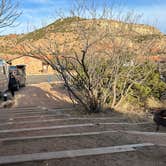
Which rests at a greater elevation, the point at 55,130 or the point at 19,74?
the point at 19,74

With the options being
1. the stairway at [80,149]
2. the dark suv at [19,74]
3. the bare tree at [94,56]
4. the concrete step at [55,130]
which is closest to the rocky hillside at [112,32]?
the bare tree at [94,56]

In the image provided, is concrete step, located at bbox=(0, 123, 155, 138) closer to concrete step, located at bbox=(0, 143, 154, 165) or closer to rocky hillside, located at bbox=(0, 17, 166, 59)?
concrete step, located at bbox=(0, 143, 154, 165)

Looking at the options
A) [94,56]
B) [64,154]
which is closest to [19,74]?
[94,56]

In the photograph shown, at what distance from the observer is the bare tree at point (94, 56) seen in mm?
10703

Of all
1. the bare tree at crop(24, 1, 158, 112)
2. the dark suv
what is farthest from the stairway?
the dark suv

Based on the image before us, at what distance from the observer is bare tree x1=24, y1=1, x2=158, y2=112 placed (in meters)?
10.7

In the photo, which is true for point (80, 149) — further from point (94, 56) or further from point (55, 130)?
point (94, 56)

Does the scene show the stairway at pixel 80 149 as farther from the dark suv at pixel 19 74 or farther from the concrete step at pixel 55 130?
the dark suv at pixel 19 74

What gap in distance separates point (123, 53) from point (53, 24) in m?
3.38

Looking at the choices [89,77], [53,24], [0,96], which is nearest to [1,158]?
[89,77]

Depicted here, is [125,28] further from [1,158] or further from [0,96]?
[0,96]

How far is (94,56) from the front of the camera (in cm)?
1148

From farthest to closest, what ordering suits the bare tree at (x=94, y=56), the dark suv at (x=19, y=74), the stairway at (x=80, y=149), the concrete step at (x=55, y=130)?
the dark suv at (x=19, y=74), the bare tree at (x=94, y=56), the concrete step at (x=55, y=130), the stairway at (x=80, y=149)

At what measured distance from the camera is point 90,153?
4527mm
